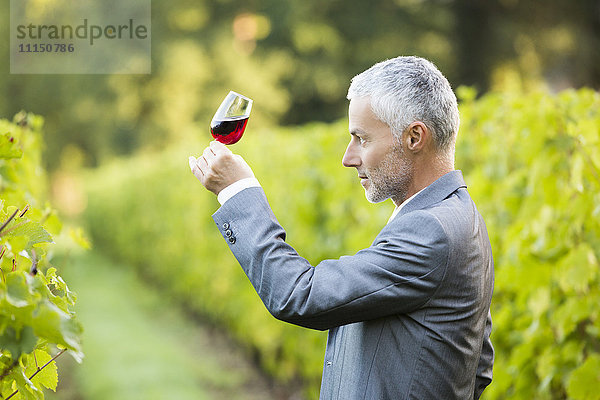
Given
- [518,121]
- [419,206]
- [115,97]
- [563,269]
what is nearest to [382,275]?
[419,206]

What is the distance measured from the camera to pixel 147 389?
21.1 feet

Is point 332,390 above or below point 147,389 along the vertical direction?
above

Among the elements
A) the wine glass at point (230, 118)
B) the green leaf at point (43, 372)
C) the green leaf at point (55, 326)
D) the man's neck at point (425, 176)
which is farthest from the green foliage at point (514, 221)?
the green leaf at point (55, 326)

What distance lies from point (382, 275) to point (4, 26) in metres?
21.4

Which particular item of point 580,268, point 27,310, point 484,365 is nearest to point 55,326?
point 27,310

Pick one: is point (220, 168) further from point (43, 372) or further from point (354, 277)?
point (43, 372)

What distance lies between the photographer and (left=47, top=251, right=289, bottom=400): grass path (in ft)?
21.4

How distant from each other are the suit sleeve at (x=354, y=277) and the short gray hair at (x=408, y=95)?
0.28m

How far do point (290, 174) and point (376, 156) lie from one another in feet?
15.0

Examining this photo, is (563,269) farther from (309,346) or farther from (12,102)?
(12,102)

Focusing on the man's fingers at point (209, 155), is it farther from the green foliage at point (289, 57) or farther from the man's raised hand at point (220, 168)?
the green foliage at point (289, 57)

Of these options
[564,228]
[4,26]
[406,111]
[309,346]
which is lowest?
[309,346]

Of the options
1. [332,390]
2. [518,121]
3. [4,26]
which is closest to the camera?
[332,390]

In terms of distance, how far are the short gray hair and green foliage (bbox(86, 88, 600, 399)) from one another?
104cm
